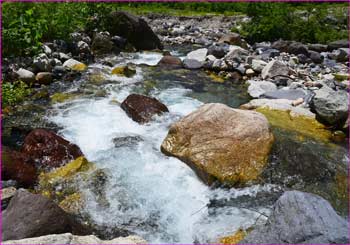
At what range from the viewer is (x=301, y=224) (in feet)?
13.7

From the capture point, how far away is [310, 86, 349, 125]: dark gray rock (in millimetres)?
8641

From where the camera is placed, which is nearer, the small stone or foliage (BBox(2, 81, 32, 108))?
foliage (BBox(2, 81, 32, 108))

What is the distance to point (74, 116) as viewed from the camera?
9195mm

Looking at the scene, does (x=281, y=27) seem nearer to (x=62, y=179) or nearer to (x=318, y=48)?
(x=318, y=48)

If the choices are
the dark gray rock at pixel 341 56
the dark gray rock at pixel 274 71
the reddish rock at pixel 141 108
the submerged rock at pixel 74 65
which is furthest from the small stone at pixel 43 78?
the dark gray rock at pixel 341 56

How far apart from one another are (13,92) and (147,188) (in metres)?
3.72

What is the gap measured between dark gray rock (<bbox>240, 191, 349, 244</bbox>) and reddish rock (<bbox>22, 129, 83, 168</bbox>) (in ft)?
12.4

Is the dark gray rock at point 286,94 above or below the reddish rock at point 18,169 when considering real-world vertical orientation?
below

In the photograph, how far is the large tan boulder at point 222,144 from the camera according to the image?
21.8 ft

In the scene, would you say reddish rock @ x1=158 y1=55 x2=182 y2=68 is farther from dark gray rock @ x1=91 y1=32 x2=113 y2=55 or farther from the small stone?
the small stone

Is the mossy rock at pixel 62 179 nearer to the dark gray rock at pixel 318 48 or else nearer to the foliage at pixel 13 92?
the foliage at pixel 13 92

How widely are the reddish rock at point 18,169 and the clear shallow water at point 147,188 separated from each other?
949 mm

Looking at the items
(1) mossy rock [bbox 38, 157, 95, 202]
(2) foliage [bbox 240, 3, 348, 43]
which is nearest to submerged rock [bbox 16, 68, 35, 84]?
(1) mossy rock [bbox 38, 157, 95, 202]

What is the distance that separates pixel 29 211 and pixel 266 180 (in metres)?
Answer: 3.78
